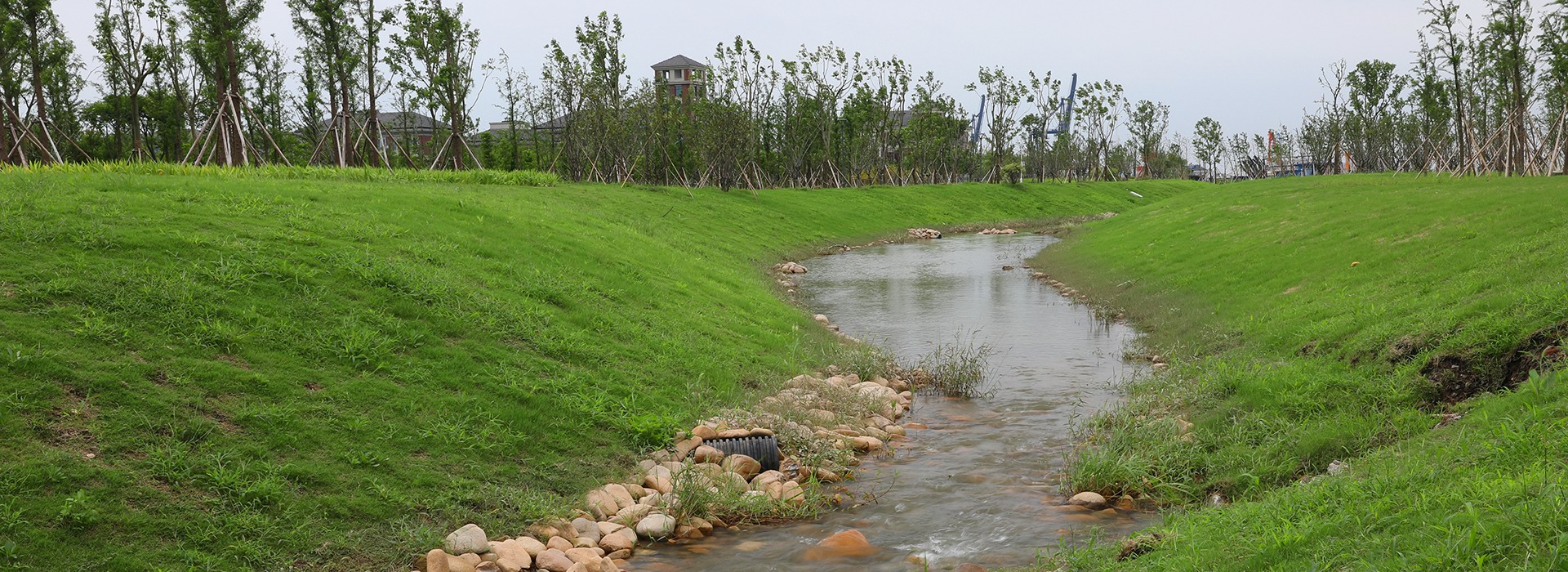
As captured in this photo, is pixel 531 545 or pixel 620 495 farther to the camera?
pixel 620 495

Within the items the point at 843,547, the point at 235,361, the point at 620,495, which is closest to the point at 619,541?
the point at 620,495

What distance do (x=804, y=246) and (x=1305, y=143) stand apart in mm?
60730

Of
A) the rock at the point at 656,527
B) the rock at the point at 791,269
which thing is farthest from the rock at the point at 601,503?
the rock at the point at 791,269

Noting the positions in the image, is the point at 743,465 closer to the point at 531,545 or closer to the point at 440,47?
the point at 531,545

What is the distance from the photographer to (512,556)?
7281 millimetres

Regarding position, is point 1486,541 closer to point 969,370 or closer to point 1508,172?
point 969,370

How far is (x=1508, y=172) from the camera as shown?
35125 millimetres

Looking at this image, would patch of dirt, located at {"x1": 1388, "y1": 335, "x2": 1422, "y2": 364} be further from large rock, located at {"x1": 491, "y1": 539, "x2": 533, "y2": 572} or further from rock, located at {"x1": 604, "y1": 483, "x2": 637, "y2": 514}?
large rock, located at {"x1": 491, "y1": 539, "x2": 533, "y2": 572}

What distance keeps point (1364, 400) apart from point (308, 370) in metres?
9.93

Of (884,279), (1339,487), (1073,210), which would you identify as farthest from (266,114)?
(1339,487)

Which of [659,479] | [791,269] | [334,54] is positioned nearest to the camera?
[659,479]

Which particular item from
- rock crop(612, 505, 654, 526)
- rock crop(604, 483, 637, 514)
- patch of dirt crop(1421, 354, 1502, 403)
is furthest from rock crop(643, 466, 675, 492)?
patch of dirt crop(1421, 354, 1502, 403)

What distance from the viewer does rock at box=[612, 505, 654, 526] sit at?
829 cm

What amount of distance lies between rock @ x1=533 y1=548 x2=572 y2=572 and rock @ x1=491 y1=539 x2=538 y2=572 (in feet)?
0.24
